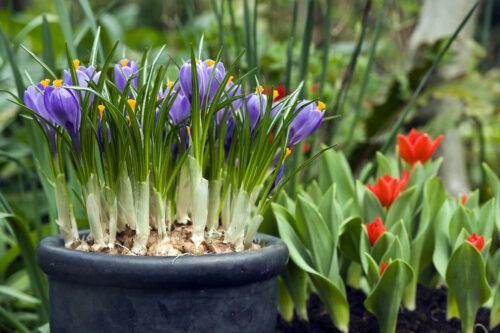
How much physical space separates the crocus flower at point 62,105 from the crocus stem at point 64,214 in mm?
115

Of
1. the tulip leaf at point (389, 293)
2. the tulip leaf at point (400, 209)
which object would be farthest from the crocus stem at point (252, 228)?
the tulip leaf at point (400, 209)

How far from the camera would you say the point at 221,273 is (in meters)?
0.76

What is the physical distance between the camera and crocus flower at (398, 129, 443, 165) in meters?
1.26

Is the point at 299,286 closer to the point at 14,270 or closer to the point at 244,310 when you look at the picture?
the point at 244,310

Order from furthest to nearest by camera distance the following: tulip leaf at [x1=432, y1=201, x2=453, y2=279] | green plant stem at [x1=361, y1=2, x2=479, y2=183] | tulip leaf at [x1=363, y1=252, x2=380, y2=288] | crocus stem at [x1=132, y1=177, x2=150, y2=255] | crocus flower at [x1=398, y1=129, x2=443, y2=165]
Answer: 1. crocus flower at [x1=398, y1=129, x2=443, y2=165]
2. green plant stem at [x1=361, y1=2, x2=479, y2=183]
3. tulip leaf at [x1=432, y1=201, x2=453, y2=279]
4. tulip leaf at [x1=363, y1=252, x2=380, y2=288]
5. crocus stem at [x1=132, y1=177, x2=150, y2=255]

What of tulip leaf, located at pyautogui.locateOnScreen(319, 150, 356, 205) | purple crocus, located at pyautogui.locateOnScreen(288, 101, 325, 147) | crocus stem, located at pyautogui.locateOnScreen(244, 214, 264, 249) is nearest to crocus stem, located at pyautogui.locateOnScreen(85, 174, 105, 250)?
crocus stem, located at pyautogui.locateOnScreen(244, 214, 264, 249)

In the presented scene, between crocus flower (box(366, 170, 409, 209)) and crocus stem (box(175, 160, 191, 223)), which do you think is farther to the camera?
crocus flower (box(366, 170, 409, 209))

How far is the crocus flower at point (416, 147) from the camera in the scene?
1.26 metres

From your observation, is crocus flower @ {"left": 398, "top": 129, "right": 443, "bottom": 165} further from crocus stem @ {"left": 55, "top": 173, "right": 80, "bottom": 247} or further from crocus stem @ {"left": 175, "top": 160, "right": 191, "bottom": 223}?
crocus stem @ {"left": 55, "top": 173, "right": 80, "bottom": 247}

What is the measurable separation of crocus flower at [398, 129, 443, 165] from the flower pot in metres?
0.60

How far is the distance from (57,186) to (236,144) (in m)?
0.31

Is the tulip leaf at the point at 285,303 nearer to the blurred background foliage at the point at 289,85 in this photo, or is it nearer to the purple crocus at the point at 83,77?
the blurred background foliage at the point at 289,85

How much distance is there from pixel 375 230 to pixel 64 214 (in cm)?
57

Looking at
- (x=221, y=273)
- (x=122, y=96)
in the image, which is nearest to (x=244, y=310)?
(x=221, y=273)
